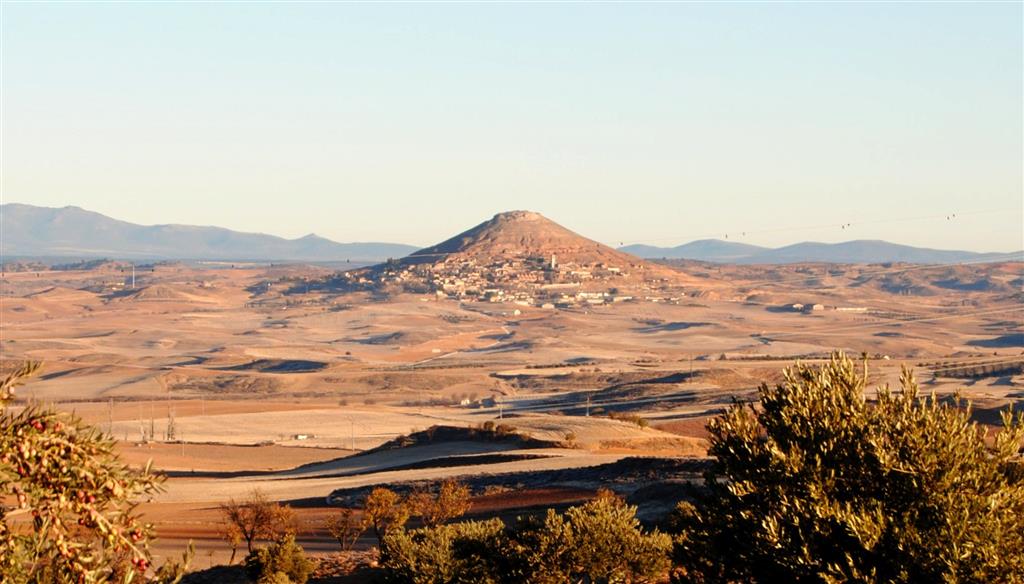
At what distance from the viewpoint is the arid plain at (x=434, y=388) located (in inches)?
2130

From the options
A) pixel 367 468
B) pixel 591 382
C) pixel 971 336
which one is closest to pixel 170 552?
pixel 367 468

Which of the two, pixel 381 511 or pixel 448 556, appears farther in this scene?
pixel 381 511

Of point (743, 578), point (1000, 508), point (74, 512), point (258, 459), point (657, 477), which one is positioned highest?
point (74, 512)

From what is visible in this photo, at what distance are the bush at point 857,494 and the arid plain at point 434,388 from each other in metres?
6.49

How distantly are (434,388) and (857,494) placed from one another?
103771 millimetres

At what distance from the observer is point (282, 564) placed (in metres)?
28.3

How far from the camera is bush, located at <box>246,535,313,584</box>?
2828 centimetres

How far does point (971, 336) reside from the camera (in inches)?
6417

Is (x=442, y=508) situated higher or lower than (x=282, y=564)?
lower

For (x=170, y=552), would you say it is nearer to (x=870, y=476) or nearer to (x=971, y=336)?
(x=870, y=476)

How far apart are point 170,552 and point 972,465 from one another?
1193 inches

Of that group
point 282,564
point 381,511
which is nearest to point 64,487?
point 282,564

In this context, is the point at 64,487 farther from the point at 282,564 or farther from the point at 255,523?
the point at 255,523

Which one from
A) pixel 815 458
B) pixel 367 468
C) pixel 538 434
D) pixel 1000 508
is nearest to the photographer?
pixel 1000 508
